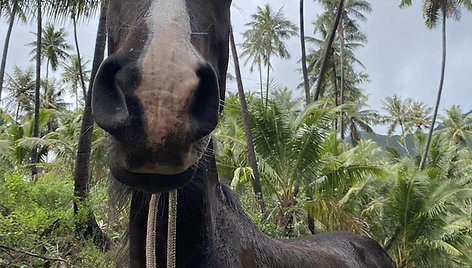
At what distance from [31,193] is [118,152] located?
7.94 meters

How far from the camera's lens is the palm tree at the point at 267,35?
3572cm

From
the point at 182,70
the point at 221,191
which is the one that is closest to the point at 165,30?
the point at 182,70

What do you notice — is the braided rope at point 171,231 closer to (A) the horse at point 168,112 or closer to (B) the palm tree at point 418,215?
(A) the horse at point 168,112

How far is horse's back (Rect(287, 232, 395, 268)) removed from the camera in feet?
14.3

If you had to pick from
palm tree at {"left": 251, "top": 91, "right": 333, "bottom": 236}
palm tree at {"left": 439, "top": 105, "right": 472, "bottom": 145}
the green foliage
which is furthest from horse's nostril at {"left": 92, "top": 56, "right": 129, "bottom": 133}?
palm tree at {"left": 439, "top": 105, "right": 472, "bottom": 145}

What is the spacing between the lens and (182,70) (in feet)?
4.78

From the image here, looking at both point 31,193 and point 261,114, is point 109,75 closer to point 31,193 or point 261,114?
point 31,193

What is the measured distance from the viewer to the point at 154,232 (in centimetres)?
188

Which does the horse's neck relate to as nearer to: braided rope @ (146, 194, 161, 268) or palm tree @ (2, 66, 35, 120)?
braided rope @ (146, 194, 161, 268)

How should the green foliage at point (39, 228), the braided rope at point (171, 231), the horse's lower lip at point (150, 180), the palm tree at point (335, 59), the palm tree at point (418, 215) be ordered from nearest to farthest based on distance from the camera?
the horse's lower lip at point (150, 180)
the braided rope at point (171, 231)
the green foliage at point (39, 228)
the palm tree at point (418, 215)
the palm tree at point (335, 59)

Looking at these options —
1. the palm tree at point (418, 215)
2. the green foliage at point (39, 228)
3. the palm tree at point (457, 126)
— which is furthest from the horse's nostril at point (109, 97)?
the palm tree at point (457, 126)

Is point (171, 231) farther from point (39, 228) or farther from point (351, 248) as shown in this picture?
point (39, 228)

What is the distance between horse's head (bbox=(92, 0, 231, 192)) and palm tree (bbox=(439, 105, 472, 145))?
45.1m

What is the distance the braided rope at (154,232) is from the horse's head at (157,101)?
1.05 ft
